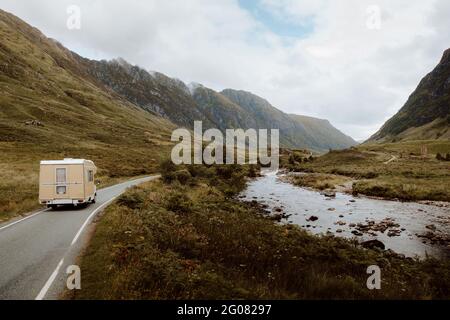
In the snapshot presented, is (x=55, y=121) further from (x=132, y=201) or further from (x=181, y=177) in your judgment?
(x=132, y=201)

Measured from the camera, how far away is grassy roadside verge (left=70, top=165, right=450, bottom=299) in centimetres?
1050

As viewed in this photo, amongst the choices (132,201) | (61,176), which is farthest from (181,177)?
(61,176)

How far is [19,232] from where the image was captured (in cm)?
1908

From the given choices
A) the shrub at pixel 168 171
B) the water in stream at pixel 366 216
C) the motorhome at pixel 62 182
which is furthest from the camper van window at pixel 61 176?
the shrub at pixel 168 171

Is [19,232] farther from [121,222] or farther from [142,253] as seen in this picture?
[142,253]

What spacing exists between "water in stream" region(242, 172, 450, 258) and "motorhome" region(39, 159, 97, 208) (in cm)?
1720

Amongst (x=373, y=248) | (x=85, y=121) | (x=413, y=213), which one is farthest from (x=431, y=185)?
(x=85, y=121)

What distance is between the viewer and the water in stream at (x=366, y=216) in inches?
920

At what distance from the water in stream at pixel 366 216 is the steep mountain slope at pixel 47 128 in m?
23.6

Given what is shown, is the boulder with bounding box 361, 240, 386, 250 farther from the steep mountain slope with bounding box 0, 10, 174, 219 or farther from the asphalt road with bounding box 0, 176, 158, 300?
the steep mountain slope with bounding box 0, 10, 174, 219

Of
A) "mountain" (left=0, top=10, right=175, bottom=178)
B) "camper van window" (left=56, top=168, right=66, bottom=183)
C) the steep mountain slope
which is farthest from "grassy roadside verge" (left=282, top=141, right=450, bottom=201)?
"camper van window" (left=56, top=168, right=66, bottom=183)

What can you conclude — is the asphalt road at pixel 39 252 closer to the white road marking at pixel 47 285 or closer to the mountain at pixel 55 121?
the white road marking at pixel 47 285

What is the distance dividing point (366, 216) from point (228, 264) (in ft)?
75.6
